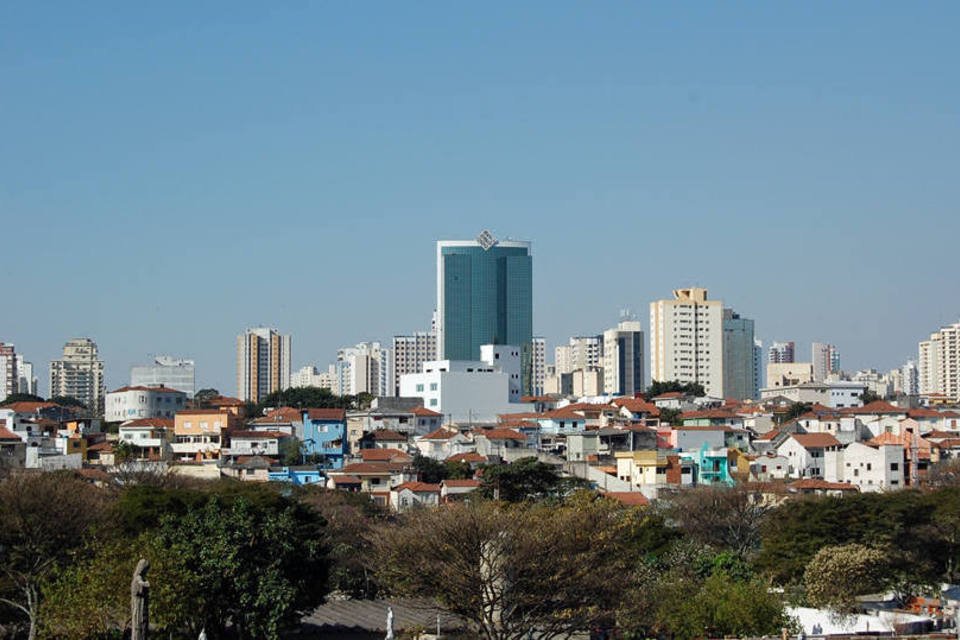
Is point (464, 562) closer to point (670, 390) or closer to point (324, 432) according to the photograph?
point (324, 432)

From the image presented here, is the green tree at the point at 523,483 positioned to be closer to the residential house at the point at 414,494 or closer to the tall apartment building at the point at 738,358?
the residential house at the point at 414,494

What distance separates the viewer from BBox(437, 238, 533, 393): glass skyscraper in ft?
386

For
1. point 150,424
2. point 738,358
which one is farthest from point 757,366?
point 150,424

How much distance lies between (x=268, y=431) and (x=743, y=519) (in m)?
24.5

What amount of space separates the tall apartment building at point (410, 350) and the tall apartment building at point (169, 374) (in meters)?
18.1

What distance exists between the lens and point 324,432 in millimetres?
58219

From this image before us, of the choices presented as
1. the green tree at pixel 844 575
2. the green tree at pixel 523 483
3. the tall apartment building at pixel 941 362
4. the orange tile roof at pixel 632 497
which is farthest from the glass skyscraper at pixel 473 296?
the green tree at pixel 844 575

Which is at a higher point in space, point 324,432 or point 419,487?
point 324,432

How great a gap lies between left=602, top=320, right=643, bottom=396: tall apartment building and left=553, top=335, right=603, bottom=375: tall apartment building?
325 cm

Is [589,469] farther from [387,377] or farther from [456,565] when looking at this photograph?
[387,377]

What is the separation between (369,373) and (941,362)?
4482cm

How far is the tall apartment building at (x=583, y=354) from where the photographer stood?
401 feet

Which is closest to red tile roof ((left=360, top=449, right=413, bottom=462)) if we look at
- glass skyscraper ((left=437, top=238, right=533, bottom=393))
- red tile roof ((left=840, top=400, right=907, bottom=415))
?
red tile roof ((left=840, top=400, right=907, bottom=415))

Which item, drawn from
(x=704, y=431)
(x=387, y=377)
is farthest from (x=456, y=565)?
(x=387, y=377)
